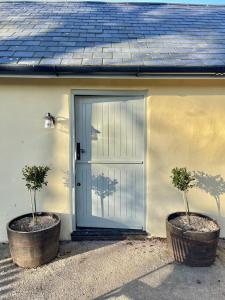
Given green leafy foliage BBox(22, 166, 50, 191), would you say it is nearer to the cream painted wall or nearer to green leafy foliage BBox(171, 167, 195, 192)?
the cream painted wall

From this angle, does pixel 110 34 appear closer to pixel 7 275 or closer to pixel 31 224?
pixel 31 224

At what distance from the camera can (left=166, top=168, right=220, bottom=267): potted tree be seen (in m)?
4.14

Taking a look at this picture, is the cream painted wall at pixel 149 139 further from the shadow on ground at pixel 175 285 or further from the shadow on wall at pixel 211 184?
the shadow on ground at pixel 175 285

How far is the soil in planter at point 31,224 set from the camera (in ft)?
14.1

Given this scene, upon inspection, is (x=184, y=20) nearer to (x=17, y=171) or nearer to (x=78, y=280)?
(x=17, y=171)

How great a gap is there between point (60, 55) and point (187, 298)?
4039mm

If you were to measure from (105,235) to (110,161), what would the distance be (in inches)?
52.7

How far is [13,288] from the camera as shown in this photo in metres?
3.71

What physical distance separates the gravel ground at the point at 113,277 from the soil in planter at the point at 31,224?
21.5 inches

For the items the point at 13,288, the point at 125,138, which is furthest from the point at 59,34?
the point at 13,288

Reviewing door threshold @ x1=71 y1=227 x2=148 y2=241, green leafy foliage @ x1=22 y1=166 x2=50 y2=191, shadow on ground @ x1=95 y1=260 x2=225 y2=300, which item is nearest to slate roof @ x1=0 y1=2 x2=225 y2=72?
green leafy foliage @ x1=22 y1=166 x2=50 y2=191

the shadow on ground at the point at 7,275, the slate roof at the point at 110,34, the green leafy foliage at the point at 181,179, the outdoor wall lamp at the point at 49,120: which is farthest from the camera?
the outdoor wall lamp at the point at 49,120

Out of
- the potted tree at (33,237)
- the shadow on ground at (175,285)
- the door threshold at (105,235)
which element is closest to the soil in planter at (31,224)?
the potted tree at (33,237)

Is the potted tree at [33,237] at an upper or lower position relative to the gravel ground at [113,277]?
upper
